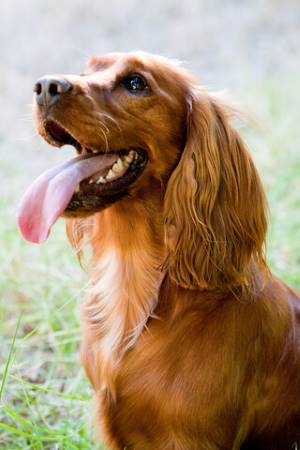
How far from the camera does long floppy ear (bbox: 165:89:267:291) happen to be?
262 centimetres

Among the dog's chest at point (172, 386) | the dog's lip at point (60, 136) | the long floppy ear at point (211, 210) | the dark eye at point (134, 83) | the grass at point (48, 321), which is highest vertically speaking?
the dark eye at point (134, 83)

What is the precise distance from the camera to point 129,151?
262 cm

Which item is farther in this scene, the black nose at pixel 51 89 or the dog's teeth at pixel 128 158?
the dog's teeth at pixel 128 158

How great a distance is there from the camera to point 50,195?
97.9 inches

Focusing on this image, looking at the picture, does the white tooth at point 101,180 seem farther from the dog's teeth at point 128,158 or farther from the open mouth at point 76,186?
the dog's teeth at point 128,158

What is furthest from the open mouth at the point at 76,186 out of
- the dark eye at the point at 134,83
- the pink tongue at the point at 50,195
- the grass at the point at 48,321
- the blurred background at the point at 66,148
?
the grass at the point at 48,321

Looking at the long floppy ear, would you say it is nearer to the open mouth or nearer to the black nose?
the open mouth

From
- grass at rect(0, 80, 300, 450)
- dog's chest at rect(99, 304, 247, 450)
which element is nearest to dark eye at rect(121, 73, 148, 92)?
grass at rect(0, 80, 300, 450)

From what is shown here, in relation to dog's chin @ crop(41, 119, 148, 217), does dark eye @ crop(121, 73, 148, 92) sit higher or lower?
higher

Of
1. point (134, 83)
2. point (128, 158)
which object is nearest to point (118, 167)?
point (128, 158)

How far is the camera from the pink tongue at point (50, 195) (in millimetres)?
2465

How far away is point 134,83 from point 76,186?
46cm

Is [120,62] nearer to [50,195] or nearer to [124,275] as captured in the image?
[50,195]

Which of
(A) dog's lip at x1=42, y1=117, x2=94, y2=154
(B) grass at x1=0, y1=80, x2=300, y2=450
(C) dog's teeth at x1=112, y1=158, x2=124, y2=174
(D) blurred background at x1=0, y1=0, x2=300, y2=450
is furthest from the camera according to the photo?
(D) blurred background at x1=0, y1=0, x2=300, y2=450
